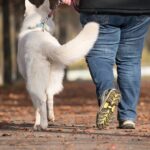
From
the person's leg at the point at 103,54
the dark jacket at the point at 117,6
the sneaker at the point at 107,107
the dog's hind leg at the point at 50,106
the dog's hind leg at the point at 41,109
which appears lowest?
the dog's hind leg at the point at 50,106

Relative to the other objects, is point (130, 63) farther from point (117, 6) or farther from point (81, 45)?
point (81, 45)

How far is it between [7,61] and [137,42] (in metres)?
22.0

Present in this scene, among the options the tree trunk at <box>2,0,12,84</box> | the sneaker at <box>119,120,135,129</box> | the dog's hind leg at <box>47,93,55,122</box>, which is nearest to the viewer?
the sneaker at <box>119,120,135,129</box>

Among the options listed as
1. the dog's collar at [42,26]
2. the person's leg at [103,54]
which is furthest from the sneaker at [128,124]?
the dog's collar at [42,26]

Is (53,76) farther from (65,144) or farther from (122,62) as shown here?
(65,144)

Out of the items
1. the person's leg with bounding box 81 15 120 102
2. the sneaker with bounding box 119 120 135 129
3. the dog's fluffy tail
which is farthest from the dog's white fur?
the sneaker with bounding box 119 120 135 129

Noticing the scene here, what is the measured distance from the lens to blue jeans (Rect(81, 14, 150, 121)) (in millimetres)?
8172

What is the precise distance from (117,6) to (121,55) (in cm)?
65

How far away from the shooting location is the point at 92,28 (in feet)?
24.9

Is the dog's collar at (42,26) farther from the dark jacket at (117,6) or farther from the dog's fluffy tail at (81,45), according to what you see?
the dog's fluffy tail at (81,45)

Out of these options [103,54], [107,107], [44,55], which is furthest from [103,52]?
[107,107]

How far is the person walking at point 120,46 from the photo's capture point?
814cm

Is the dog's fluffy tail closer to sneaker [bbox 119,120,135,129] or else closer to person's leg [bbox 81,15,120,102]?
person's leg [bbox 81,15,120,102]

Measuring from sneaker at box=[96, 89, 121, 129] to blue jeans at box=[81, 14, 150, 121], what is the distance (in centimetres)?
31
